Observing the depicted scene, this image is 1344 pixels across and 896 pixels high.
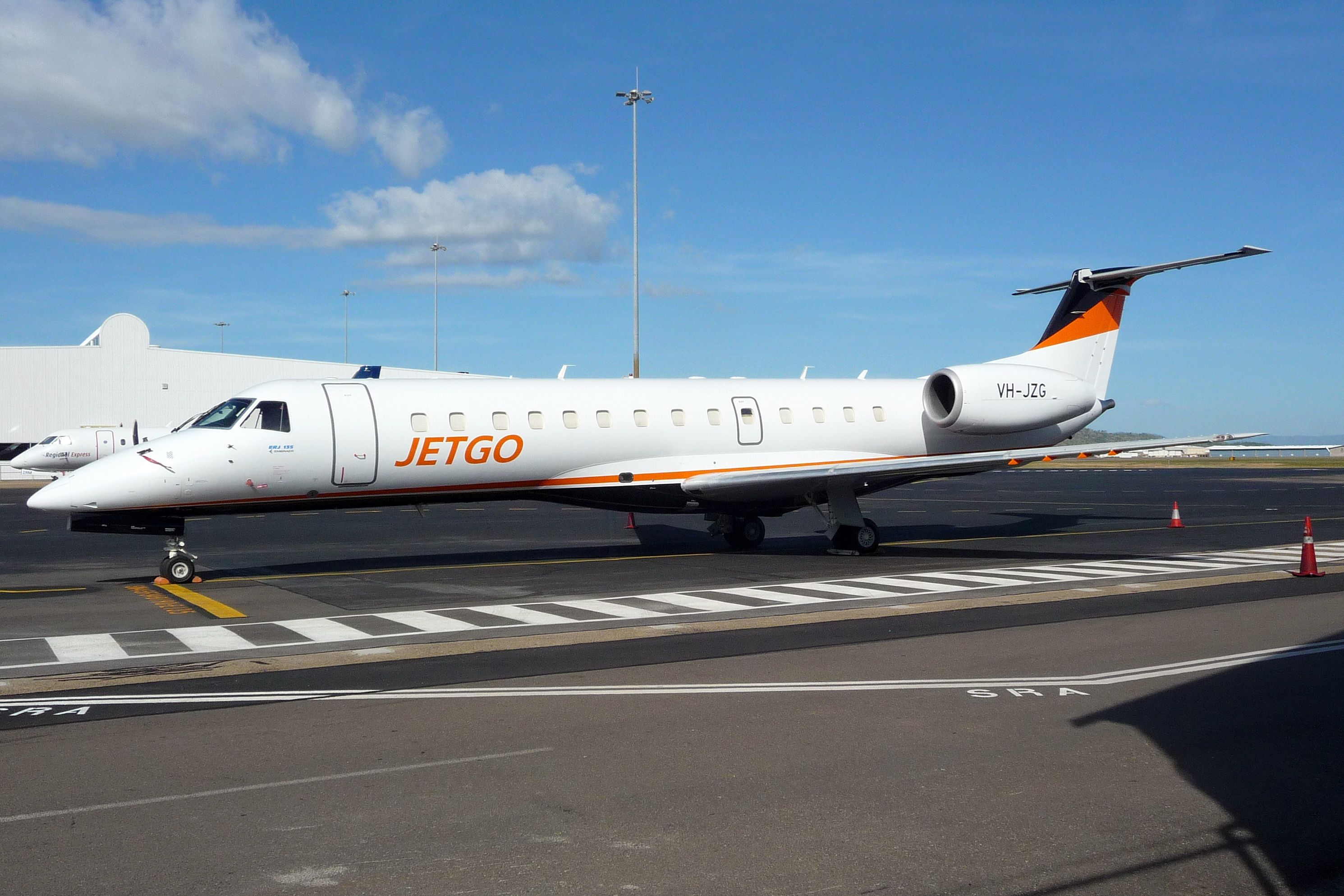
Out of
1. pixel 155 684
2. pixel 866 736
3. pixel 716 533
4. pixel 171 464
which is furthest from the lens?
pixel 716 533

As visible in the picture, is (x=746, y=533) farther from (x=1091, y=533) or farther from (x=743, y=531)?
(x=1091, y=533)

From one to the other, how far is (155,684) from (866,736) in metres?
6.10

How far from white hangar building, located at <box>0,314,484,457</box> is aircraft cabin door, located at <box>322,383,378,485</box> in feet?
167

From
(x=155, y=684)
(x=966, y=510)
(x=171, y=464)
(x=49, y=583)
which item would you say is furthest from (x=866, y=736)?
(x=966, y=510)

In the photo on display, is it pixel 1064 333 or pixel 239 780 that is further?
pixel 1064 333

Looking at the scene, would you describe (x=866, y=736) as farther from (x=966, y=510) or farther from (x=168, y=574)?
(x=966, y=510)

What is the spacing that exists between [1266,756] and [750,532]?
15.1m

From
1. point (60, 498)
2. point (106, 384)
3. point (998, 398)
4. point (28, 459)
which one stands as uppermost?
point (106, 384)

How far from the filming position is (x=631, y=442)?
2005 cm

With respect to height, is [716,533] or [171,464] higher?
[171,464]

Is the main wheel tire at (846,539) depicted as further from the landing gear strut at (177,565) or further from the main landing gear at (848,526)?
the landing gear strut at (177,565)

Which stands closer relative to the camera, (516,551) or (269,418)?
(269,418)

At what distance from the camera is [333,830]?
5.74 metres

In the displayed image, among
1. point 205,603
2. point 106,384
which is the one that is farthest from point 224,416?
point 106,384
